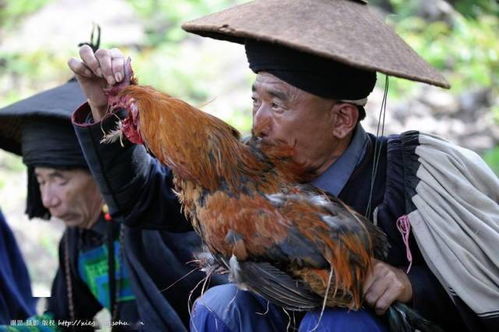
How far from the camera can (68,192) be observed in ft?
13.5

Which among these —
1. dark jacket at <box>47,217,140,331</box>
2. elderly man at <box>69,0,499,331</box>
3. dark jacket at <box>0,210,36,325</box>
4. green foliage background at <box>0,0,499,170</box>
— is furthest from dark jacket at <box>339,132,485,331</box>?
green foliage background at <box>0,0,499,170</box>

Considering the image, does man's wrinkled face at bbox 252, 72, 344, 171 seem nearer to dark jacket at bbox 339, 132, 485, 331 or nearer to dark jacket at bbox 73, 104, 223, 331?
dark jacket at bbox 339, 132, 485, 331

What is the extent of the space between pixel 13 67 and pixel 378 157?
25.7 feet

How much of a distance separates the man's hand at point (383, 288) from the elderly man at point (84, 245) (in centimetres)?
118

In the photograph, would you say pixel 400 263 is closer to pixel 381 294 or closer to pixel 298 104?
pixel 381 294

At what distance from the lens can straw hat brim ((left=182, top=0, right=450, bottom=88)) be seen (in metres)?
2.51

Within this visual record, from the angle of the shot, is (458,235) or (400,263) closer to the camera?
(458,235)

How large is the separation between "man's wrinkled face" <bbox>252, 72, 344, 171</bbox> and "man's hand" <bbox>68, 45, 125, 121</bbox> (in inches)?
21.7

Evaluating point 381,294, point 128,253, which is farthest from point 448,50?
point 381,294

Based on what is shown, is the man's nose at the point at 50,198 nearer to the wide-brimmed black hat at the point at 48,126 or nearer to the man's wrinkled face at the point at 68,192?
the man's wrinkled face at the point at 68,192

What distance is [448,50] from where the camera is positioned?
817 cm

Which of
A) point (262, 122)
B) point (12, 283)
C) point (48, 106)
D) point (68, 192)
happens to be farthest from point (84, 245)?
point (262, 122)

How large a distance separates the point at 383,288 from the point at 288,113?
759 millimetres

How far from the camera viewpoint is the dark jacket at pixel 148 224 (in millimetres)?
3150
